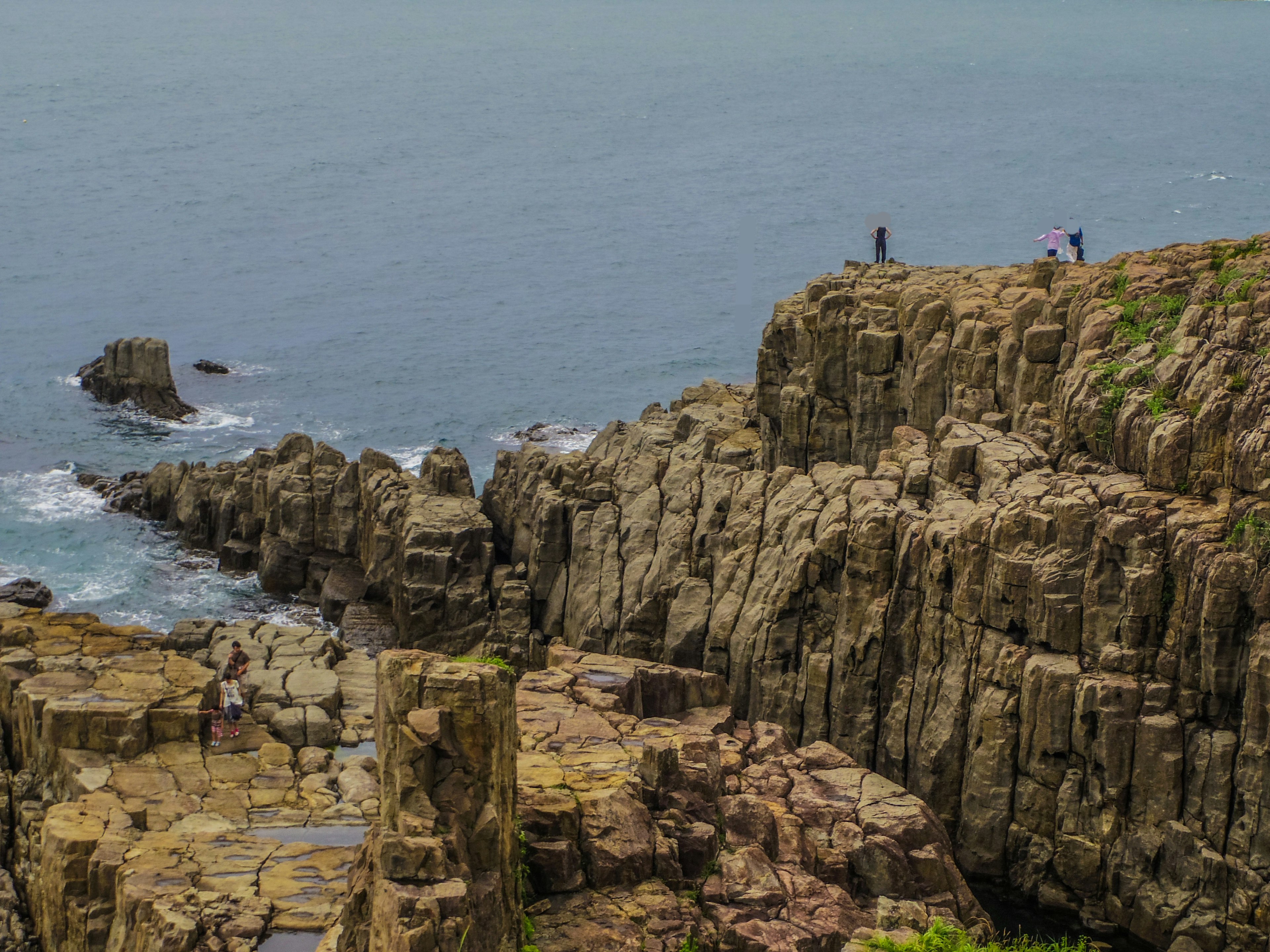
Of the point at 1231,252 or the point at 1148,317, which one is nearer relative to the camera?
the point at 1148,317

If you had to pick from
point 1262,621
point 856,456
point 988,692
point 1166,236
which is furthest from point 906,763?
point 1166,236

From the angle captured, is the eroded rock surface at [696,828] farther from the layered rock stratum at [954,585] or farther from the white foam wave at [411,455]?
the white foam wave at [411,455]

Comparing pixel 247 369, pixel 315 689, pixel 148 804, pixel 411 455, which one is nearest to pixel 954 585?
pixel 315 689

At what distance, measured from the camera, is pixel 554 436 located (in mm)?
102312

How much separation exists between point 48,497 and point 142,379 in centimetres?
1723

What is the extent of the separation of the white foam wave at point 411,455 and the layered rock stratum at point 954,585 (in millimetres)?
24384

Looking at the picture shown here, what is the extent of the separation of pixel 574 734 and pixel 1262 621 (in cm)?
1945

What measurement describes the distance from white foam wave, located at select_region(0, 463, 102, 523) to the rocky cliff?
32089 millimetres

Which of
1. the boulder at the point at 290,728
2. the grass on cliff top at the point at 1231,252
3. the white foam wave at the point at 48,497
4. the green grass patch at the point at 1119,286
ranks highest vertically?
the grass on cliff top at the point at 1231,252

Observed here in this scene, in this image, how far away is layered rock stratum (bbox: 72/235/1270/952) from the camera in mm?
45406

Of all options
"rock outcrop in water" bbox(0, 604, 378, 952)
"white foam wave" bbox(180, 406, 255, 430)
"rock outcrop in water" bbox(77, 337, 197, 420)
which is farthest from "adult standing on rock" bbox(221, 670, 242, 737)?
"rock outcrop in water" bbox(77, 337, 197, 420)

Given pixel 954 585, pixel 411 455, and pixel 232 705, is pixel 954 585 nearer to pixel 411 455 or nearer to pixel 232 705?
pixel 232 705

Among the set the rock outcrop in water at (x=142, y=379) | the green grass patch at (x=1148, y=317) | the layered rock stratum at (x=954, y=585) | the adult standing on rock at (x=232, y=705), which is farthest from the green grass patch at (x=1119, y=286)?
the rock outcrop in water at (x=142, y=379)

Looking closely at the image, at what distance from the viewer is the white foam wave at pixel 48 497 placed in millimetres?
88312
